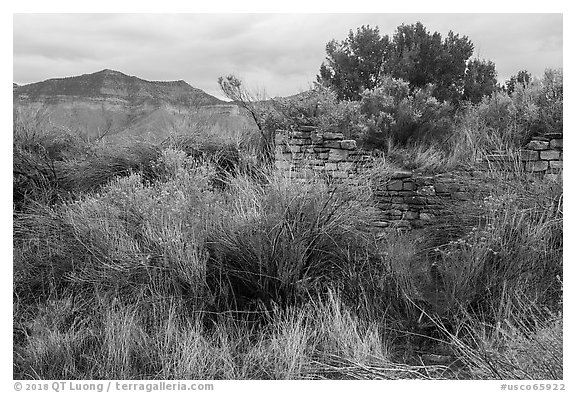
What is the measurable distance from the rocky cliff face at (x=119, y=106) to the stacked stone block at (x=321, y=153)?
7.22 ft

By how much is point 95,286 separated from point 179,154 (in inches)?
109

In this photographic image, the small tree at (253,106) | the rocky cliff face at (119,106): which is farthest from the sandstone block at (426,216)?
the rocky cliff face at (119,106)

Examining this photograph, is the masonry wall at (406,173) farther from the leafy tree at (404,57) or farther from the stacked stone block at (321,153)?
the leafy tree at (404,57)

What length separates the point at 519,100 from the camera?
10.5 meters

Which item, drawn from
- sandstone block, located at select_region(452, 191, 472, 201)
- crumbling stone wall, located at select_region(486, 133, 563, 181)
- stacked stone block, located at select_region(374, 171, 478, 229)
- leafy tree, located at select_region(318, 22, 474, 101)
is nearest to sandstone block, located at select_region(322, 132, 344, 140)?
stacked stone block, located at select_region(374, 171, 478, 229)

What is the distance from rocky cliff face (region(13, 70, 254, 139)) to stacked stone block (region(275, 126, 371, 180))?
2.20 meters

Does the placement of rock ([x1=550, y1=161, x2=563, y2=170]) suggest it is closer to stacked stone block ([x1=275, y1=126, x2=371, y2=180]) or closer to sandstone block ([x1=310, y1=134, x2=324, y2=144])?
stacked stone block ([x1=275, y1=126, x2=371, y2=180])

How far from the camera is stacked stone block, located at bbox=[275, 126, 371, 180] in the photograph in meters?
8.52

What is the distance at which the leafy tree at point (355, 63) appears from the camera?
12719mm

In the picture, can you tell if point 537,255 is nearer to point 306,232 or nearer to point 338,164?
point 306,232
